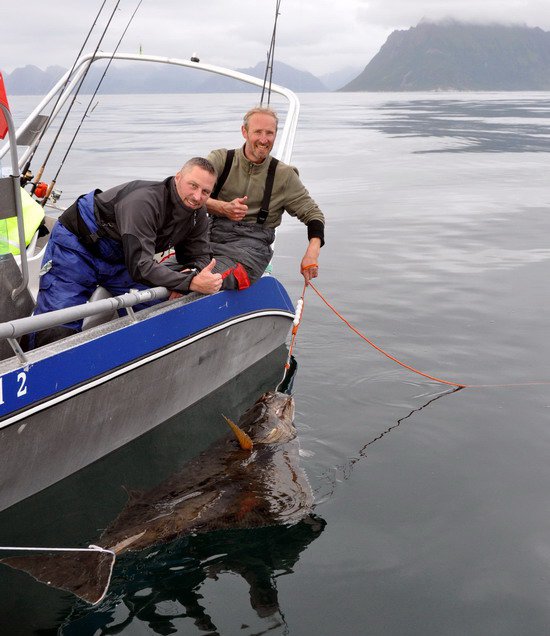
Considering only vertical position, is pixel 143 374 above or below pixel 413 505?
above

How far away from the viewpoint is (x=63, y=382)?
4.22 meters

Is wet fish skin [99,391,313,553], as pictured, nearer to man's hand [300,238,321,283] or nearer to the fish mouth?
the fish mouth

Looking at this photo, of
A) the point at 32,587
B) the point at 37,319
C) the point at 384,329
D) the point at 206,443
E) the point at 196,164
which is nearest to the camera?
the point at 32,587

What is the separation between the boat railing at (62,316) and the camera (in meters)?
3.84

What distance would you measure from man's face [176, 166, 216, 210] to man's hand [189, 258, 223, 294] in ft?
1.48

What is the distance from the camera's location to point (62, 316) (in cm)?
411

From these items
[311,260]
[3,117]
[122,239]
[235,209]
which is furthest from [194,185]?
[311,260]

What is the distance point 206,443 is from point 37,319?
1.77 m

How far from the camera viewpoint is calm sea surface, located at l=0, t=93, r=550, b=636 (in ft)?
11.4

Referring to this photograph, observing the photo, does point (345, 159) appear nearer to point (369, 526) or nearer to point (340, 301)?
point (340, 301)

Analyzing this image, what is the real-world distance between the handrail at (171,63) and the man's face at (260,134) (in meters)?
1.12

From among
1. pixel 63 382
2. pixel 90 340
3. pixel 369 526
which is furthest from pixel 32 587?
pixel 369 526

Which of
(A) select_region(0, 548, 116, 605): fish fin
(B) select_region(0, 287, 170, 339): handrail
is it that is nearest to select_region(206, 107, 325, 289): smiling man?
(B) select_region(0, 287, 170, 339): handrail

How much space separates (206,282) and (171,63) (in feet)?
11.9
